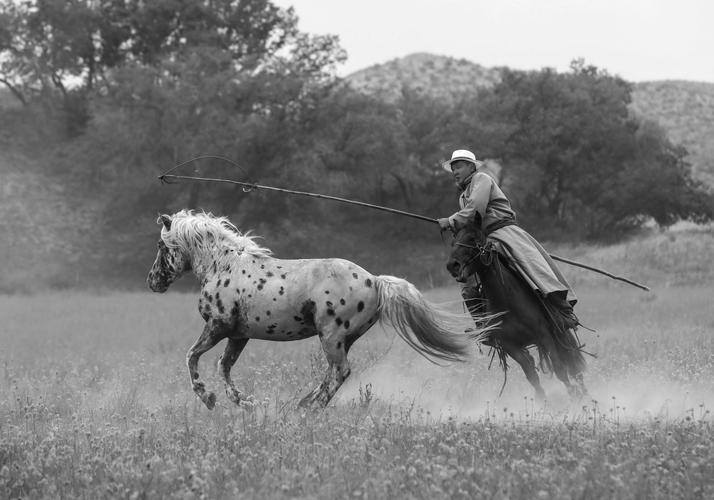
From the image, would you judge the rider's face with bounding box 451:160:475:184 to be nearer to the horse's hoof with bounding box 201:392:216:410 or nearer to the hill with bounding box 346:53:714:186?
the horse's hoof with bounding box 201:392:216:410

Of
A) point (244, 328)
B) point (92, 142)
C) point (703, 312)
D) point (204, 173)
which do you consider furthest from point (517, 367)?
point (92, 142)

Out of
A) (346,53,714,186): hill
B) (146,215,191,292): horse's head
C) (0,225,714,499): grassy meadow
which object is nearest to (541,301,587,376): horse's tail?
(0,225,714,499): grassy meadow

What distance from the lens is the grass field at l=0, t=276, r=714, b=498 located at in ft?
20.9

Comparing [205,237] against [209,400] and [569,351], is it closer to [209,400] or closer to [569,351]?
[209,400]

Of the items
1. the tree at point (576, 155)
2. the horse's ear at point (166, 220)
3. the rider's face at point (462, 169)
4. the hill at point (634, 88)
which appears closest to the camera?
the rider's face at point (462, 169)

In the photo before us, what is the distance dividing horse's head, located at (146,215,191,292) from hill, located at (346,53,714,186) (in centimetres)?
6805

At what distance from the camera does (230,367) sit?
402 inches

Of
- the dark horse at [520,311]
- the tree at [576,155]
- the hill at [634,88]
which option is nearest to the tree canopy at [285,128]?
the tree at [576,155]

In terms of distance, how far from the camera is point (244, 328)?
10.1 m

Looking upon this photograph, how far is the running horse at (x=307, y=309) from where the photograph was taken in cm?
970

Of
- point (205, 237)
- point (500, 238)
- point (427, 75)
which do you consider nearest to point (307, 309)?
point (205, 237)

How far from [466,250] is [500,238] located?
0.43 m

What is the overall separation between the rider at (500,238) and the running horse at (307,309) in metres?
0.67

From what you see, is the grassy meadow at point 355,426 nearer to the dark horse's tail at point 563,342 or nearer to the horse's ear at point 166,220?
the dark horse's tail at point 563,342
